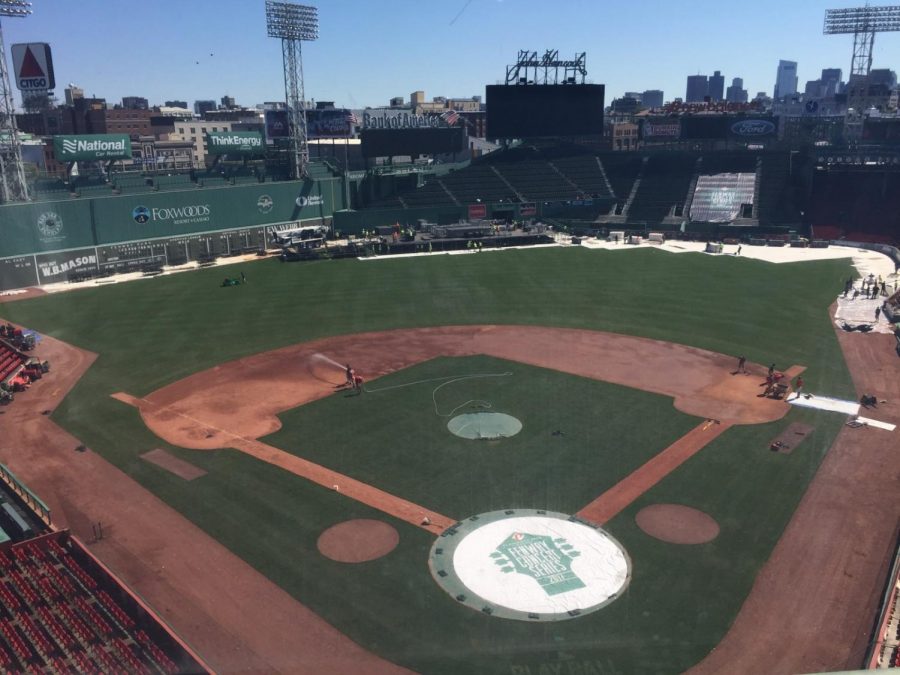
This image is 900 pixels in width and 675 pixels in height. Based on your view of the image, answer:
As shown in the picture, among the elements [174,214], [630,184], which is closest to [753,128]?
[630,184]

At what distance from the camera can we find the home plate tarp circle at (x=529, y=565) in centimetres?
1998

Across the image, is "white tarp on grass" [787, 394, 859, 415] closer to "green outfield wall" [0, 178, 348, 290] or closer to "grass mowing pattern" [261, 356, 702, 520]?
"grass mowing pattern" [261, 356, 702, 520]

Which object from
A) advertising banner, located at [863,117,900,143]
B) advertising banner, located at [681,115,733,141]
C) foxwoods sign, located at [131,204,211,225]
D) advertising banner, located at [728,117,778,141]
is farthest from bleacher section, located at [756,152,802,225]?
foxwoods sign, located at [131,204,211,225]

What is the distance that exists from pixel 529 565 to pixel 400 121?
280ft

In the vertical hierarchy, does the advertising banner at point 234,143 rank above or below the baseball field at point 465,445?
above

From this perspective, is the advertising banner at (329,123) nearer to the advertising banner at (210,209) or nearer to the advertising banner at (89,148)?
the advertising banner at (210,209)

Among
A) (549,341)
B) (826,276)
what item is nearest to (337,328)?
(549,341)

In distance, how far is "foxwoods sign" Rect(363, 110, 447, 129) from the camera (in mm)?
95625

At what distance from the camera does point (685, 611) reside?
1941cm

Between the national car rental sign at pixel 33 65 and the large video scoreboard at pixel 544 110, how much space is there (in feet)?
196

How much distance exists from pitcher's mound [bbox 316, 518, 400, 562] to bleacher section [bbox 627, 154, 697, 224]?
77.4 m

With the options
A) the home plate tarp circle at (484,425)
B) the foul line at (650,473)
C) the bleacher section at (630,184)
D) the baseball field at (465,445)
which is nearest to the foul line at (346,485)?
the baseball field at (465,445)

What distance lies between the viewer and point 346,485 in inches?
1051

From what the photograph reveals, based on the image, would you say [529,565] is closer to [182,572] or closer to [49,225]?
[182,572]
